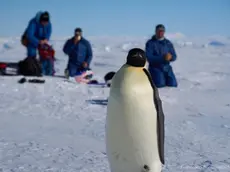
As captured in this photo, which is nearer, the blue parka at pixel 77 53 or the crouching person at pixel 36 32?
the crouching person at pixel 36 32

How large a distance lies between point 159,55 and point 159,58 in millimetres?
80

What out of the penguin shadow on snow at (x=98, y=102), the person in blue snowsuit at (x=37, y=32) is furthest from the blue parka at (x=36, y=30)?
the penguin shadow on snow at (x=98, y=102)

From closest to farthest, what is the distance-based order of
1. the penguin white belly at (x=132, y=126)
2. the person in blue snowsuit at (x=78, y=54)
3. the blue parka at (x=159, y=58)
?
the penguin white belly at (x=132, y=126) → the blue parka at (x=159, y=58) → the person in blue snowsuit at (x=78, y=54)

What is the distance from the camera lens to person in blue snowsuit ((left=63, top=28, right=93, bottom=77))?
823cm

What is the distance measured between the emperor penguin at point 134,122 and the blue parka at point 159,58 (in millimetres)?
5006

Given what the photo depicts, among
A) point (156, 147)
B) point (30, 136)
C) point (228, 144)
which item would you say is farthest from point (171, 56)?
point (156, 147)

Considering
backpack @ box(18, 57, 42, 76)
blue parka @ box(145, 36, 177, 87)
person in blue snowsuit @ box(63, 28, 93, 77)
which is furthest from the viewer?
person in blue snowsuit @ box(63, 28, 93, 77)

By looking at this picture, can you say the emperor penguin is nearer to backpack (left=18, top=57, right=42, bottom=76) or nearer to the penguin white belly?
the penguin white belly

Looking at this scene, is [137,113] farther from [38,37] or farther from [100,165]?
[38,37]

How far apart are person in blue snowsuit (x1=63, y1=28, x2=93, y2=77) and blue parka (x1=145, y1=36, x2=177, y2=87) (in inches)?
52.8

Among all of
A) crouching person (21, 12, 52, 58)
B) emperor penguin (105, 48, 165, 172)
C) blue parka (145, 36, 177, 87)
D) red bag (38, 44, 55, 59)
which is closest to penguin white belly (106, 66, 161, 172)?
emperor penguin (105, 48, 165, 172)

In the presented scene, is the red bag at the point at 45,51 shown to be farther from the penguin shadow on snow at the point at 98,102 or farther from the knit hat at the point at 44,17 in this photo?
the penguin shadow on snow at the point at 98,102

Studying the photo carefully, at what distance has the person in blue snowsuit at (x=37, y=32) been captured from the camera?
26.4 ft

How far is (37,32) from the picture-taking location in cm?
822
